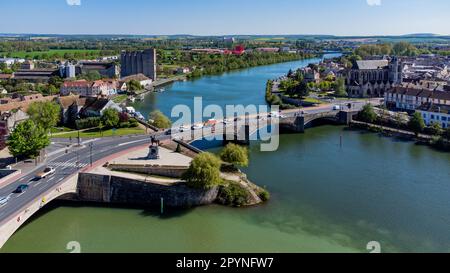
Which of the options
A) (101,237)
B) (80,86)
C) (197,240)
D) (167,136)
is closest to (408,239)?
(197,240)

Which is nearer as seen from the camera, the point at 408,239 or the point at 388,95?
the point at 408,239

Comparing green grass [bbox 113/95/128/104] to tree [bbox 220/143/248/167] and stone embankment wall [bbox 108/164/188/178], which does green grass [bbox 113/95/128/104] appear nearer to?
stone embankment wall [bbox 108/164/188/178]

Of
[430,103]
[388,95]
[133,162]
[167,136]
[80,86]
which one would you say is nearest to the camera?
[133,162]

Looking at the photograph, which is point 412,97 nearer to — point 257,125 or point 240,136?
point 257,125

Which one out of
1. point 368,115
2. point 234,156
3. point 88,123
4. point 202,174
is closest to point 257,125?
point 234,156

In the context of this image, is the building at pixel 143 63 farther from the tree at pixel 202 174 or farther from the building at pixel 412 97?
the tree at pixel 202 174

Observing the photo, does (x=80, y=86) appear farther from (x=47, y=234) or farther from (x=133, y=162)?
(x=47, y=234)

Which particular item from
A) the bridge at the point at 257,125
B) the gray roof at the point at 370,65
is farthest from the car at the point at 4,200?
the gray roof at the point at 370,65
